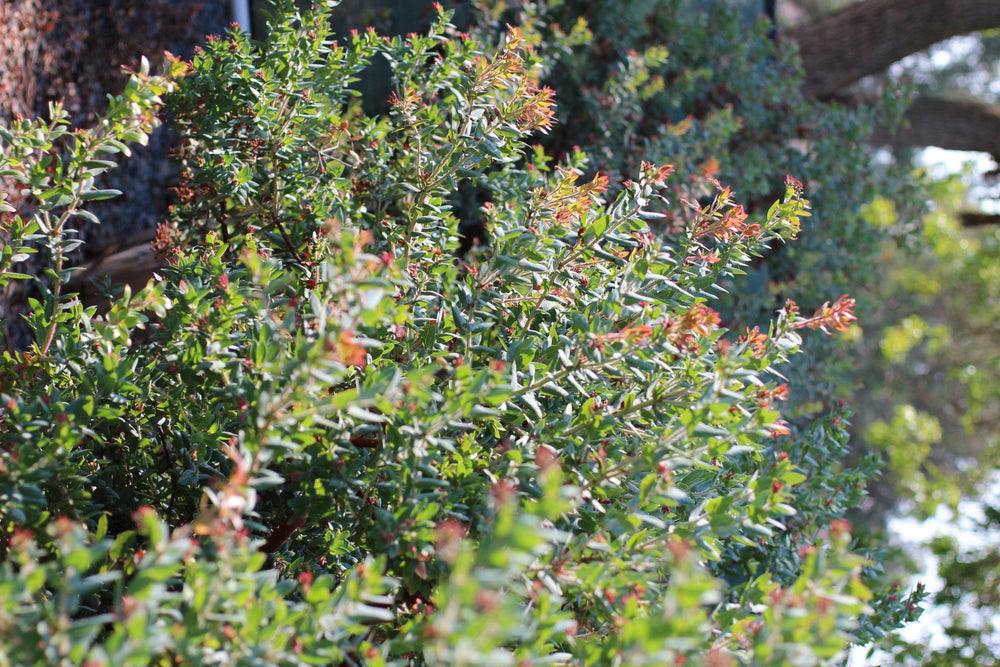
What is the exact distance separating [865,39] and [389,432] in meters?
6.20

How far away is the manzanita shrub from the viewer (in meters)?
1.30

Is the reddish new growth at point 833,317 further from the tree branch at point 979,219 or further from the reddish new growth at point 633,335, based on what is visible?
the tree branch at point 979,219

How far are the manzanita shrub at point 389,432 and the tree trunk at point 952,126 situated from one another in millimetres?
5636

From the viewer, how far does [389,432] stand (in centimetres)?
175

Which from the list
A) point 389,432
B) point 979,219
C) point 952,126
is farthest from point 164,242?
point 979,219

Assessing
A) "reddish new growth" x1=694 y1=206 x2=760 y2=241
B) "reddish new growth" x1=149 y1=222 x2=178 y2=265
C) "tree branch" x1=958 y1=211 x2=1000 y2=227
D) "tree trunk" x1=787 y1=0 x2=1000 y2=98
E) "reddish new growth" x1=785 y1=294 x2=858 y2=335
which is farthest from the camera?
"tree branch" x1=958 y1=211 x2=1000 y2=227

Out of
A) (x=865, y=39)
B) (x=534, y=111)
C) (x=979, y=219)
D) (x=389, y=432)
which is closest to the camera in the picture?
(x=389, y=432)

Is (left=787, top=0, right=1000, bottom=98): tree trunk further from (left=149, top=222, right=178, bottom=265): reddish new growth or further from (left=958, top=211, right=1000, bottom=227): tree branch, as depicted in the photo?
(left=149, top=222, right=178, bottom=265): reddish new growth

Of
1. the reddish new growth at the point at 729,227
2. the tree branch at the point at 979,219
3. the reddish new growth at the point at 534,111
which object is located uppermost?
the reddish new growth at the point at 534,111

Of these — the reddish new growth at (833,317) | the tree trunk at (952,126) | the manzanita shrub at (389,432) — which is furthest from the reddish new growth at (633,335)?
the tree trunk at (952,126)

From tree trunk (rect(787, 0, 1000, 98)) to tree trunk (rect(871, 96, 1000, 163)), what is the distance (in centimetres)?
63

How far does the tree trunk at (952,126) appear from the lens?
275 inches

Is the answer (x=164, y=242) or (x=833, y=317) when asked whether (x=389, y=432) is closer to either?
(x=833, y=317)

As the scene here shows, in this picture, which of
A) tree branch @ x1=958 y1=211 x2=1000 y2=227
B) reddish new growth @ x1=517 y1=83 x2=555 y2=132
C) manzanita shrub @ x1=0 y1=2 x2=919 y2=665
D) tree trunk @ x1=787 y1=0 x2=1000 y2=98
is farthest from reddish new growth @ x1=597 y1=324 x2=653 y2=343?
tree branch @ x1=958 y1=211 x2=1000 y2=227
